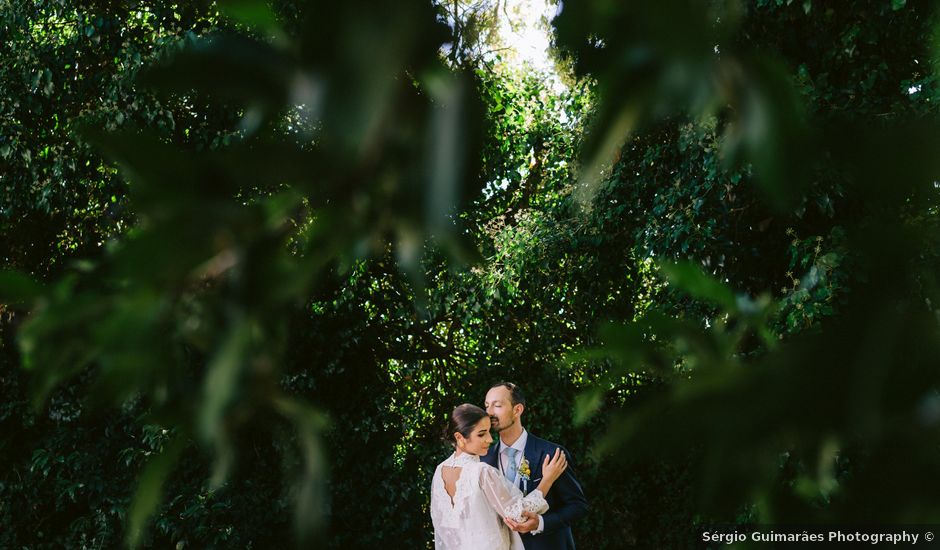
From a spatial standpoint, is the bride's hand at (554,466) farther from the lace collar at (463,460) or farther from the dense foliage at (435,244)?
the dense foliage at (435,244)

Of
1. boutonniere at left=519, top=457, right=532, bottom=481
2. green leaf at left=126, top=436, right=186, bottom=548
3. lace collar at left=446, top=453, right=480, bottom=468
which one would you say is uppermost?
lace collar at left=446, top=453, right=480, bottom=468

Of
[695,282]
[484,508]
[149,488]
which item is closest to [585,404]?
[695,282]

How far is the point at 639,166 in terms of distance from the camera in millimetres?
5574

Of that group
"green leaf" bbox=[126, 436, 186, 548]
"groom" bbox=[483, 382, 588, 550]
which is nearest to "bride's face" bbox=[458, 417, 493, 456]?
"groom" bbox=[483, 382, 588, 550]

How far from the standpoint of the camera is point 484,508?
382 cm

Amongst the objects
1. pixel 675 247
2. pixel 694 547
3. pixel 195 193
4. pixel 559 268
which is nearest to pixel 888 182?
pixel 195 193

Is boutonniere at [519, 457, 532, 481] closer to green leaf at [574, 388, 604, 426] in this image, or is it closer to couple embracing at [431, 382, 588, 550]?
couple embracing at [431, 382, 588, 550]

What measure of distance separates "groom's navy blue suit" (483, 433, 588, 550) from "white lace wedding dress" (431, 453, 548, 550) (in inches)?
2.2

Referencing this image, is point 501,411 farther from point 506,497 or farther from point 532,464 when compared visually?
point 506,497

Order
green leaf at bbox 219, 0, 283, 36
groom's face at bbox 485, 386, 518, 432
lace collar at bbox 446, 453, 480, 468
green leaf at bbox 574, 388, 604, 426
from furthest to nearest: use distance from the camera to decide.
Answer: groom's face at bbox 485, 386, 518, 432
lace collar at bbox 446, 453, 480, 468
green leaf at bbox 574, 388, 604, 426
green leaf at bbox 219, 0, 283, 36

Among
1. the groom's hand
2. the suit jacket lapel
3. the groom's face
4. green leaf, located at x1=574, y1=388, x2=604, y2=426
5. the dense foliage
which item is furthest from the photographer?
the groom's face

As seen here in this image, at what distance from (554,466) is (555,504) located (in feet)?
0.61

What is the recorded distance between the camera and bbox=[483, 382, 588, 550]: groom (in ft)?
12.2

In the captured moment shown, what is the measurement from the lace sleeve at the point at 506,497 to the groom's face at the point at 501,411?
274 mm
